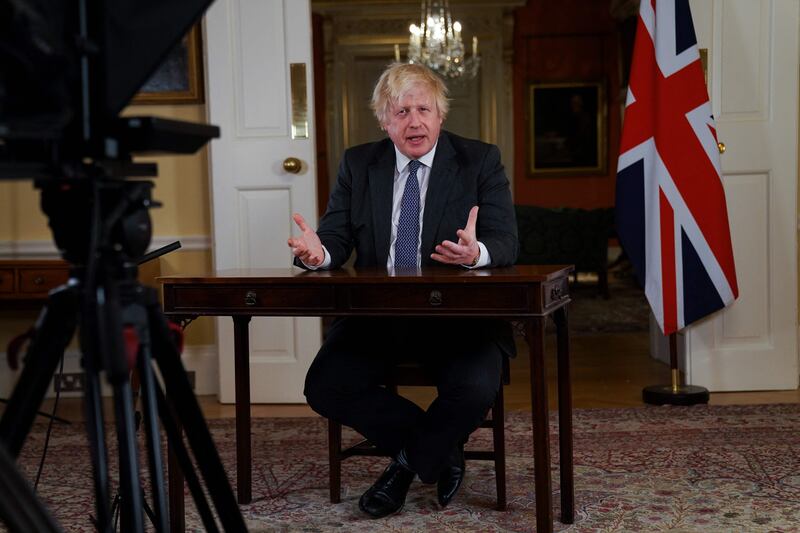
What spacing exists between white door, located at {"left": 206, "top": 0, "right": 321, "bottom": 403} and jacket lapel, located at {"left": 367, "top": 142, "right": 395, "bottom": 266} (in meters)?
1.33

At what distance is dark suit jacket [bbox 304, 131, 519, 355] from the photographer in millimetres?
2836

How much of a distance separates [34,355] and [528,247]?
7.40m

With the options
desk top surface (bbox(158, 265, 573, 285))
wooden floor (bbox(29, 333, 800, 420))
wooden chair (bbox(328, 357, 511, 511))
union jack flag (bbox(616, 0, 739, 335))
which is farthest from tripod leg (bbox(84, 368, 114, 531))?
union jack flag (bbox(616, 0, 739, 335))

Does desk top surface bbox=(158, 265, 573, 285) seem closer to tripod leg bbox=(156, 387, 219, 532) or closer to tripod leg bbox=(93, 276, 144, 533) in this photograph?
tripod leg bbox=(156, 387, 219, 532)

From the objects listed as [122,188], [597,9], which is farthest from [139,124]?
[597,9]

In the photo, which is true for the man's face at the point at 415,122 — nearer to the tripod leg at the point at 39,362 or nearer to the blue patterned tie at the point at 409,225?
the blue patterned tie at the point at 409,225

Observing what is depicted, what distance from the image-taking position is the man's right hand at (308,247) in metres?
2.66

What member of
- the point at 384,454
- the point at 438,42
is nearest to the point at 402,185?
the point at 384,454

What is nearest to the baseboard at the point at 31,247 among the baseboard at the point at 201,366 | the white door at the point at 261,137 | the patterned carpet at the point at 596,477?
the white door at the point at 261,137

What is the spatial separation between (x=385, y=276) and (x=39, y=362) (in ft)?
4.25

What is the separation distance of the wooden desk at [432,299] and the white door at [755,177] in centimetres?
193

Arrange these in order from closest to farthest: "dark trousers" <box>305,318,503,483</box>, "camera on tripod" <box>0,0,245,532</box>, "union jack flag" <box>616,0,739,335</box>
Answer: "camera on tripod" <box>0,0,245,532</box>, "dark trousers" <box>305,318,503,483</box>, "union jack flag" <box>616,0,739,335</box>

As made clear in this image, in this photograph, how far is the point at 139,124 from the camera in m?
1.12

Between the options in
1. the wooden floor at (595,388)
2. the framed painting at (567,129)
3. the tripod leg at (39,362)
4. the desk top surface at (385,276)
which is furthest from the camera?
the framed painting at (567,129)
